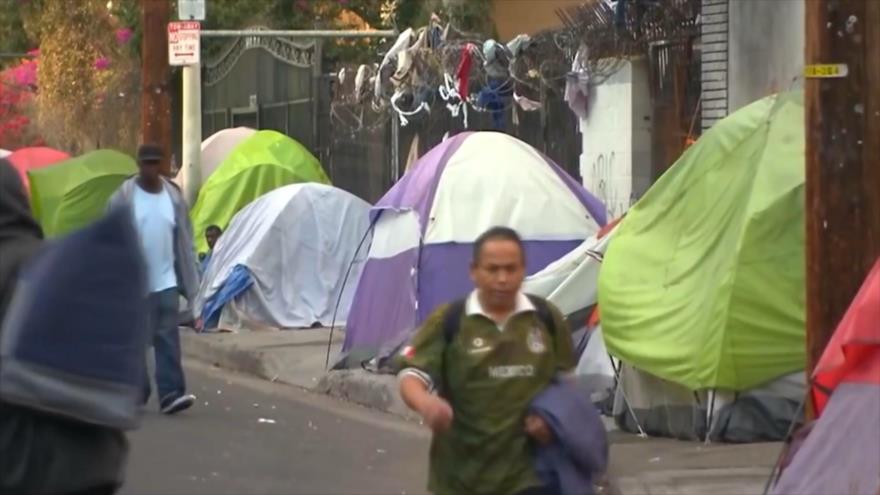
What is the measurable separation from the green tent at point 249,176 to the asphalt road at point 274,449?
6112 mm

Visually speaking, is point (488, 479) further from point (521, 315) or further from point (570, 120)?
point (570, 120)

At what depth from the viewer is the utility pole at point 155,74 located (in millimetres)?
19266

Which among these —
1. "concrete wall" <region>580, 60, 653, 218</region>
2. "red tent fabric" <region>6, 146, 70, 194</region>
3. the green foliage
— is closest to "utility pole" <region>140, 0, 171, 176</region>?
"red tent fabric" <region>6, 146, 70, 194</region>

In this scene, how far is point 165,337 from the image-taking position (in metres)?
12.2

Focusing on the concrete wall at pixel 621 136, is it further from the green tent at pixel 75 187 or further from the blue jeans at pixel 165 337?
the green tent at pixel 75 187

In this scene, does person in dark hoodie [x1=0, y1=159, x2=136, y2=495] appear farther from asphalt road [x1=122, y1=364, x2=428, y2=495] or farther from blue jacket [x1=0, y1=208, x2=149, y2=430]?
asphalt road [x1=122, y1=364, x2=428, y2=495]

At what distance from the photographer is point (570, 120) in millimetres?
17219

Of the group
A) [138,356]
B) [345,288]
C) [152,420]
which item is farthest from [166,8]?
[138,356]

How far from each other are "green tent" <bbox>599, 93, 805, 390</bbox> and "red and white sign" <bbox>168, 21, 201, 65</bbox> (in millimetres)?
8238

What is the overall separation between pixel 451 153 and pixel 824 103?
6.54 metres

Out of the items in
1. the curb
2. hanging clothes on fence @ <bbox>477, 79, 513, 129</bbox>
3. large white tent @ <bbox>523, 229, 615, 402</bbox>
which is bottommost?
the curb

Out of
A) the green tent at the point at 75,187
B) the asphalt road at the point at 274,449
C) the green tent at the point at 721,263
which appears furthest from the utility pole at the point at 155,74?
the green tent at the point at 721,263

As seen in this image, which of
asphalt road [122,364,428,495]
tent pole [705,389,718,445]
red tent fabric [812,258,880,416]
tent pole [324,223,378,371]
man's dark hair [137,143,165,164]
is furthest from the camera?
tent pole [324,223,378,371]

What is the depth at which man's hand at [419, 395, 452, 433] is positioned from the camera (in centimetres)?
575
